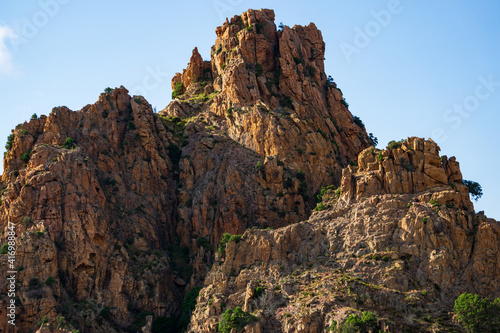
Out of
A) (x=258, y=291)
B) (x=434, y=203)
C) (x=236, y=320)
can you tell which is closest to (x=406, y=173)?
(x=434, y=203)

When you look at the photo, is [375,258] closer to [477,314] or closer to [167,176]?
[477,314]

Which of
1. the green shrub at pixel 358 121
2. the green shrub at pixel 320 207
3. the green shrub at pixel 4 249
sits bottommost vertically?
the green shrub at pixel 4 249

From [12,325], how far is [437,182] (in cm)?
7225

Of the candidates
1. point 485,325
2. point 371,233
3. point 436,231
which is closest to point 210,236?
point 371,233

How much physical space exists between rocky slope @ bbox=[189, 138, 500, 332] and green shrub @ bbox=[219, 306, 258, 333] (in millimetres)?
1229

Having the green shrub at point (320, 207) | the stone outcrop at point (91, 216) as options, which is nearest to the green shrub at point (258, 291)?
the green shrub at point (320, 207)

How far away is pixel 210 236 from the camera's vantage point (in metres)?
152

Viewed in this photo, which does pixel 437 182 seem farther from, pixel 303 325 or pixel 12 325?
pixel 12 325

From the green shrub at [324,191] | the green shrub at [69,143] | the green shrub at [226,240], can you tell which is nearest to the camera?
the green shrub at [226,240]

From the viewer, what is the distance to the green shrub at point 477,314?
113000 millimetres

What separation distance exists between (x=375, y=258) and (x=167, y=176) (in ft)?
180

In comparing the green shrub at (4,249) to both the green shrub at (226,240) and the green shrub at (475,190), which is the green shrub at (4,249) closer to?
the green shrub at (226,240)

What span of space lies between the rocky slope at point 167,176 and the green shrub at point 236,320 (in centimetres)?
1717

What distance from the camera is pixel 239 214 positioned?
496ft
